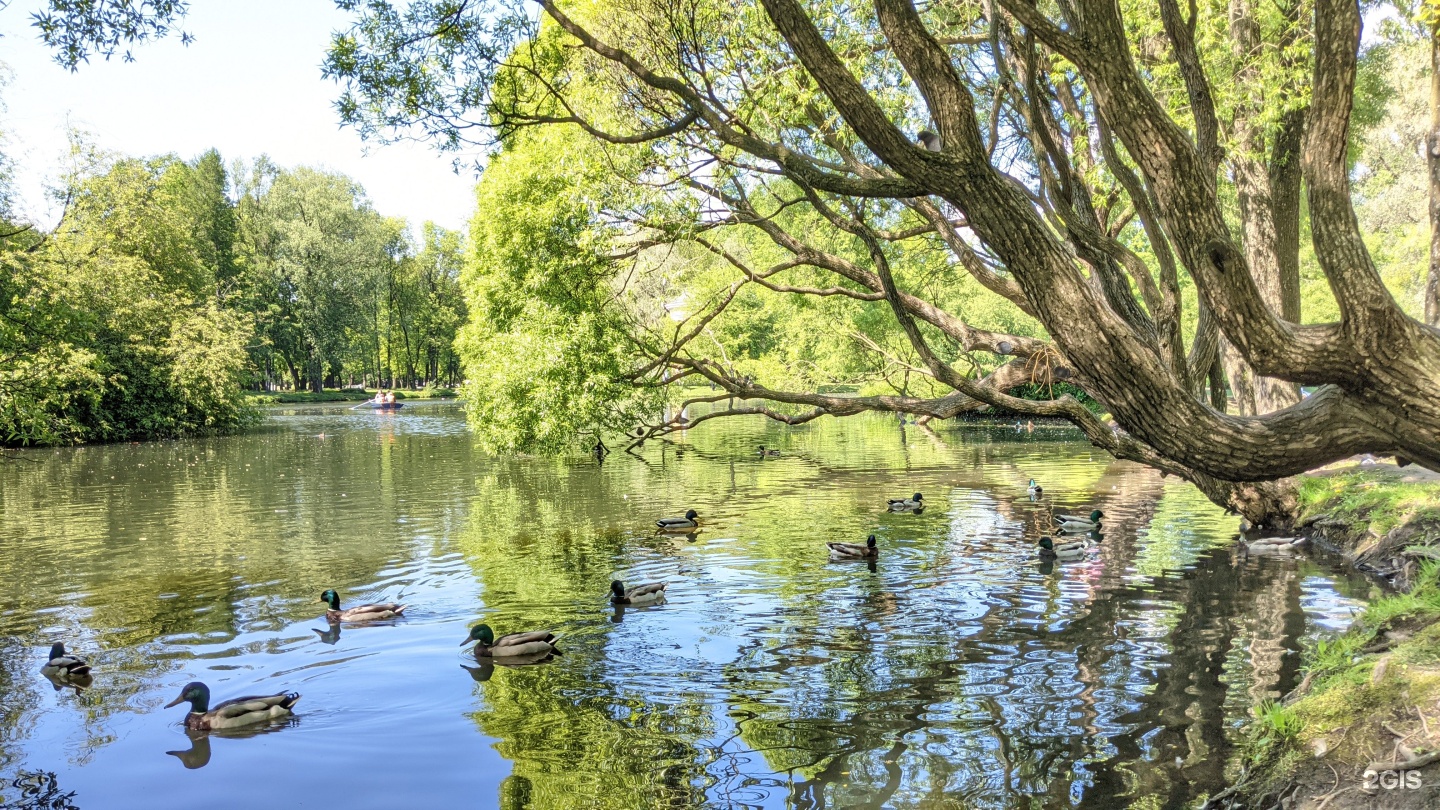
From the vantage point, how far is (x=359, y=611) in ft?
43.4

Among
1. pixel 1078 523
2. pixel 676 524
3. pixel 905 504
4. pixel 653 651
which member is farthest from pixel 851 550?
pixel 653 651

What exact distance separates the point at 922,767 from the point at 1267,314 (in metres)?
4.46

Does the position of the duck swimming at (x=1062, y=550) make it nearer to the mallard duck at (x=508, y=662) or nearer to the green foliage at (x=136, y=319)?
the mallard duck at (x=508, y=662)

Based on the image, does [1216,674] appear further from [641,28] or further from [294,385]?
[294,385]

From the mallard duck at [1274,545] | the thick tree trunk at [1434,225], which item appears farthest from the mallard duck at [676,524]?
the thick tree trunk at [1434,225]

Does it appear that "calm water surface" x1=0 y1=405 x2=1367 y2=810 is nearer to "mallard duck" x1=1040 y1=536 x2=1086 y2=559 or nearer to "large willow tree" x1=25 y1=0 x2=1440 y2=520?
"mallard duck" x1=1040 y1=536 x2=1086 y2=559

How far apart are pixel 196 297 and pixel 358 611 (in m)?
50.6

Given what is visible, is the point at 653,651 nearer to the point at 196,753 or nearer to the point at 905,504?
the point at 196,753

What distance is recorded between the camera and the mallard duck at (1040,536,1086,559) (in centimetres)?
1716

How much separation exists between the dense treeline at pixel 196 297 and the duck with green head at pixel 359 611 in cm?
1107

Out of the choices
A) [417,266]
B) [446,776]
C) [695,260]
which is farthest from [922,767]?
[417,266]

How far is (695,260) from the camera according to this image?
32.4 meters

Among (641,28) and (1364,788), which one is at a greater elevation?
(641,28)

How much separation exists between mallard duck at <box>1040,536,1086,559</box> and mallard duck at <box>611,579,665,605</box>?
761cm
